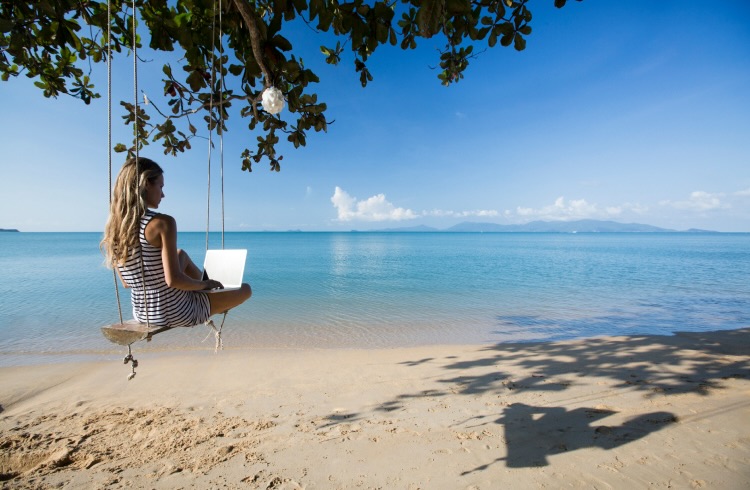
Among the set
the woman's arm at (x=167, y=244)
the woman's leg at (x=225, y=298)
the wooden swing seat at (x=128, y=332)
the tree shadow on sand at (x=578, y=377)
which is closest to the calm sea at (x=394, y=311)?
the tree shadow on sand at (x=578, y=377)

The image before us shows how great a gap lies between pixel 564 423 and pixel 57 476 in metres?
4.71

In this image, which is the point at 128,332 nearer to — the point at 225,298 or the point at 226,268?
the point at 225,298

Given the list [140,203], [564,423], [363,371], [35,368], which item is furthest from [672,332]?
[35,368]

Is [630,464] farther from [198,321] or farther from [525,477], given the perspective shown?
[198,321]

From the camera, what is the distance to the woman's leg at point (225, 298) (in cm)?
288

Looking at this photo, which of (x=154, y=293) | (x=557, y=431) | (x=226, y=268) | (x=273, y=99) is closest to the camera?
(x=154, y=293)

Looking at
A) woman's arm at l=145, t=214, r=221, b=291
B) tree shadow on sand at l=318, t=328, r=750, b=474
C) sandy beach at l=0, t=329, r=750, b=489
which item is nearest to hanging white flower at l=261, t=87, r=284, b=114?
woman's arm at l=145, t=214, r=221, b=291

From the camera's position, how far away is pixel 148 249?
2496 mm

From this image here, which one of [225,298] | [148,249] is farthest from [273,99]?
[225,298]

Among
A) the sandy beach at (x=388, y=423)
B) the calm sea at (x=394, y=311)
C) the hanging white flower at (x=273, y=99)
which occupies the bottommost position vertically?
the calm sea at (x=394, y=311)

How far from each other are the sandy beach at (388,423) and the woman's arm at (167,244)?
1.69 meters

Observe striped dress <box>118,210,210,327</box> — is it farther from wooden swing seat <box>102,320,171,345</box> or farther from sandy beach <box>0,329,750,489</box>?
sandy beach <box>0,329,750,489</box>

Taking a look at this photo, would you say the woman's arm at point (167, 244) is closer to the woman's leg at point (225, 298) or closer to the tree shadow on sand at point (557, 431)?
the woman's leg at point (225, 298)

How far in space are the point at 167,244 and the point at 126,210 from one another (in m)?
0.38
